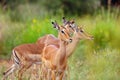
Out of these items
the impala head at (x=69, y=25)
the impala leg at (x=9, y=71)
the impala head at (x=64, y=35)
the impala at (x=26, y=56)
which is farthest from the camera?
the impala leg at (x=9, y=71)

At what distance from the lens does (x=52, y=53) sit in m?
9.92

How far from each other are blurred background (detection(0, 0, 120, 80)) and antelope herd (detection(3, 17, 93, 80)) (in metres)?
0.53

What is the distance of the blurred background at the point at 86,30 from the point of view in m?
10.4

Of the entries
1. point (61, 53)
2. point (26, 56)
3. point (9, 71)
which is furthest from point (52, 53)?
point (9, 71)

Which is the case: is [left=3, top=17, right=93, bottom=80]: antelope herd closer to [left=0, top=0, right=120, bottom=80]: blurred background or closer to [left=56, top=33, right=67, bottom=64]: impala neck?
[left=56, top=33, right=67, bottom=64]: impala neck

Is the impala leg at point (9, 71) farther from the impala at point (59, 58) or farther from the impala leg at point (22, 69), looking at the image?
the impala at point (59, 58)

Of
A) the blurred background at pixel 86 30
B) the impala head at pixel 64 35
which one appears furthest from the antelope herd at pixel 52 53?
the blurred background at pixel 86 30

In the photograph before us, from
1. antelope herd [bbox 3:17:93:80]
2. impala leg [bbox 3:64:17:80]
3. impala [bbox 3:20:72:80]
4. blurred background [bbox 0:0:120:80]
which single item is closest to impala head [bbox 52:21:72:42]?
antelope herd [bbox 3:17:93:80]

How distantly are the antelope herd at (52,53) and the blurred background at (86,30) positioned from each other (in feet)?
1.75

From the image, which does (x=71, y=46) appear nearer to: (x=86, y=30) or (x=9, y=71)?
(x=9, y=71)

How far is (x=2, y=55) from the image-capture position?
14969 millimetres

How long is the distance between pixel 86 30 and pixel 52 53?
15.8 feet

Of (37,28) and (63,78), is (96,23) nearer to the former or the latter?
(37,28)

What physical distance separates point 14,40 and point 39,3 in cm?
839
